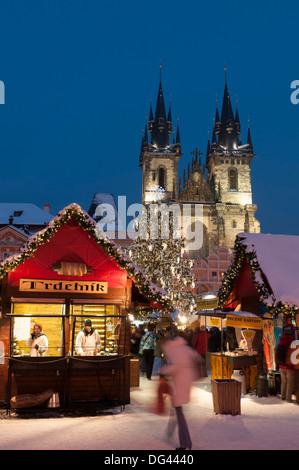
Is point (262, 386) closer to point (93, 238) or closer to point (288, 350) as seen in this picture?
point (288, 350)

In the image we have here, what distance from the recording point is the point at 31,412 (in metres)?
10.4

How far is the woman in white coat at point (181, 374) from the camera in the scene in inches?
283

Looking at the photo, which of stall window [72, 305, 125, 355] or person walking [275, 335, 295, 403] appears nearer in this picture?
person walking [275, 335, 295, 403]

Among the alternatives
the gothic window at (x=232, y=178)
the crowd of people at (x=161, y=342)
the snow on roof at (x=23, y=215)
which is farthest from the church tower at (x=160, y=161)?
the crowd of people at (x=161, y=342)

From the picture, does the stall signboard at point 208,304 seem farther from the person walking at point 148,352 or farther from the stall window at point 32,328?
the stall window at point 32,328

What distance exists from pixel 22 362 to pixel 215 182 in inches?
2646

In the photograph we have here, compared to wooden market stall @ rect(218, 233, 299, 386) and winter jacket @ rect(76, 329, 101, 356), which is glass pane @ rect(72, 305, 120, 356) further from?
wooden market stall @ rect(218, 233, 299, 386)

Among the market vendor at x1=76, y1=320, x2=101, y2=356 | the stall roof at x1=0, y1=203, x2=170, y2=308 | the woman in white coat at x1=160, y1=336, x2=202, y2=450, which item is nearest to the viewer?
the woman in white coat at x1=160, y1=336, x2=202, y2=450

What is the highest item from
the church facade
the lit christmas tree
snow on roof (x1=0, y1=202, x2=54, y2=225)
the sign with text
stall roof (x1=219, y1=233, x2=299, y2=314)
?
the church facade

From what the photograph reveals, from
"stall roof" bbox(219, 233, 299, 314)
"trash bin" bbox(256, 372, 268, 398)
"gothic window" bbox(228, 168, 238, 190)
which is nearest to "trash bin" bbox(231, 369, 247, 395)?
"trash bin" bbox(256, 372, 268, 398)

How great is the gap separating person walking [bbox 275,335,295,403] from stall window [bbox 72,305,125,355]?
3.81 metres

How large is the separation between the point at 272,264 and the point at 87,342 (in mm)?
5269

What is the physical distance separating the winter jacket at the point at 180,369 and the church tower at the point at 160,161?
65.5 m

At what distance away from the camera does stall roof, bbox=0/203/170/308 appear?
11000 millimetres
